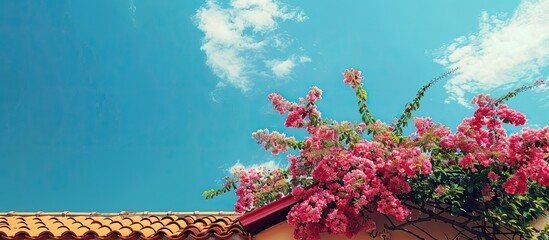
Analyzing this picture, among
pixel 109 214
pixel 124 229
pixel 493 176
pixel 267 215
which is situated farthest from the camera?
pixel 109 214

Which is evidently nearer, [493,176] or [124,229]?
[493,176]

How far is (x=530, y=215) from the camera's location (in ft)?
18.6

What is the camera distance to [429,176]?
5.82m

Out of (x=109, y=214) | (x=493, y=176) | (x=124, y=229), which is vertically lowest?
(x=493, y=176)

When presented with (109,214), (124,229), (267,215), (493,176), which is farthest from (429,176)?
(109,214)

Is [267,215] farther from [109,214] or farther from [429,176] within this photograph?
[109,214]

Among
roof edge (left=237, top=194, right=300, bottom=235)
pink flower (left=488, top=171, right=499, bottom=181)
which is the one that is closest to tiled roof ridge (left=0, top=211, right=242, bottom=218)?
roof edge (left=237, top=194, right=300, bottom=235)

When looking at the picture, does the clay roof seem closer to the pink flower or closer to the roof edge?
the roof edge

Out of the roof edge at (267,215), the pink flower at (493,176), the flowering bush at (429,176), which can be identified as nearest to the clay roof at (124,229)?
the roof edge at (267,215)

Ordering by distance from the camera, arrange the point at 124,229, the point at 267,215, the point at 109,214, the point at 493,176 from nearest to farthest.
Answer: the point at 493,176 < the point at 267,215 < the point at 124,229 < the point at 109,214

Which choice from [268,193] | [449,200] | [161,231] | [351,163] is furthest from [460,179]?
[161,231]

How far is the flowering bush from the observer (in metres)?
5.58

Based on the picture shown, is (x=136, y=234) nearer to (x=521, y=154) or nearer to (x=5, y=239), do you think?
Result: (x=5, y=239)

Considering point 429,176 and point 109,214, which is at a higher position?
point 109,214
